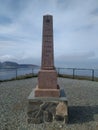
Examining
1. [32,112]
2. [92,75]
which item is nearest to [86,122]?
[32,112]

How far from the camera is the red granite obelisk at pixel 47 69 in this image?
721 centimetres

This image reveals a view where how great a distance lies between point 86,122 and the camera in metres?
6.76

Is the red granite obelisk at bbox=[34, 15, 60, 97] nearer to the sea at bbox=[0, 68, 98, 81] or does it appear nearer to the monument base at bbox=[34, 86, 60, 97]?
the monument base at bbox=[34, 86, 60, 97]

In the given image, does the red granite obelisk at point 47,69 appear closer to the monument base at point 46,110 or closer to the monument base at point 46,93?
the monument base at point 46,93

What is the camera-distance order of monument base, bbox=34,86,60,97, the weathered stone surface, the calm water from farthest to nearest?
1. the calm water
2. monument base, bbox=34,86,60,97
3. the weathered stone surface

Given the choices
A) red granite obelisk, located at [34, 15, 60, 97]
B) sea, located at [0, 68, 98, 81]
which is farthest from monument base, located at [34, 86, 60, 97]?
sea, located at [0, 68, 98, 81]

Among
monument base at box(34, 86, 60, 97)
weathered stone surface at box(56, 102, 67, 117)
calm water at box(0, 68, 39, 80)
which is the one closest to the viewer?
weathered stone surface at box(56, 102, 67, 117)

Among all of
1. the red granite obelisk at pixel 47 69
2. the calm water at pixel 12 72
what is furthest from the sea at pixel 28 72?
the red granite obelisk at pixel 47 69

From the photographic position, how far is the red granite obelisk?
7.21 metres

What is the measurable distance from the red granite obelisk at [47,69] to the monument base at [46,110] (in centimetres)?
33

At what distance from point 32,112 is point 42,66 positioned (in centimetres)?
142

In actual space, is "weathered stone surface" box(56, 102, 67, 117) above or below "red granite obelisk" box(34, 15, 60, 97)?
below

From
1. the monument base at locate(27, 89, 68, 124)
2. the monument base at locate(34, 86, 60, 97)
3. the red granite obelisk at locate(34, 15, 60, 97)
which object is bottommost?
the monument base at locate(27, 89, 68, 124)

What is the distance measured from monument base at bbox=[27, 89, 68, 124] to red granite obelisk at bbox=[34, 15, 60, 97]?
0.33 m
